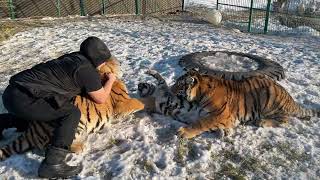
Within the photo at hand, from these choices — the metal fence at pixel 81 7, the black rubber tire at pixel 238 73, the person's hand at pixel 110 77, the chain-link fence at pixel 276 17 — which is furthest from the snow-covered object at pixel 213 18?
the person's hand at pixel 110 77

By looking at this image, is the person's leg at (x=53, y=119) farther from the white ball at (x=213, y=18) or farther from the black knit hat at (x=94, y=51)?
the white ball at (x=213, y=18)

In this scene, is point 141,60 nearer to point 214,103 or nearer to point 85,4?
point 214,103

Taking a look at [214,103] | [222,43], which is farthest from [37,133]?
[222,43]

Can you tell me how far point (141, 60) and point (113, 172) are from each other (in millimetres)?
3636

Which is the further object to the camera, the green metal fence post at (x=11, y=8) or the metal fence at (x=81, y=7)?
the metal fence at (x=81, y=7)

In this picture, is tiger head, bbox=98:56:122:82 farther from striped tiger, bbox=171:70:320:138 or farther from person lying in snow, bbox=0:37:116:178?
striped tiger, bbox=171:70:320:138

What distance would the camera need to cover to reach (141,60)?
702cm

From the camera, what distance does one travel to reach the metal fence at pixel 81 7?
12.8 m

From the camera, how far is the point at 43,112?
3.49 m

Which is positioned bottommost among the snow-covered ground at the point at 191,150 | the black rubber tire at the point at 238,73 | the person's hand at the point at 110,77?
the snow-covered ground at the point at 191,150

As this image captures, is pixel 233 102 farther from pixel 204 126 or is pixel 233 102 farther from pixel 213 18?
pixel 213 18

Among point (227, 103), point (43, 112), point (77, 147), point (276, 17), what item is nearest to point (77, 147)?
point (77, 147)

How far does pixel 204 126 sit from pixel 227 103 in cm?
35

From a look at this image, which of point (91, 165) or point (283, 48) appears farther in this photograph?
point (283, 48)
